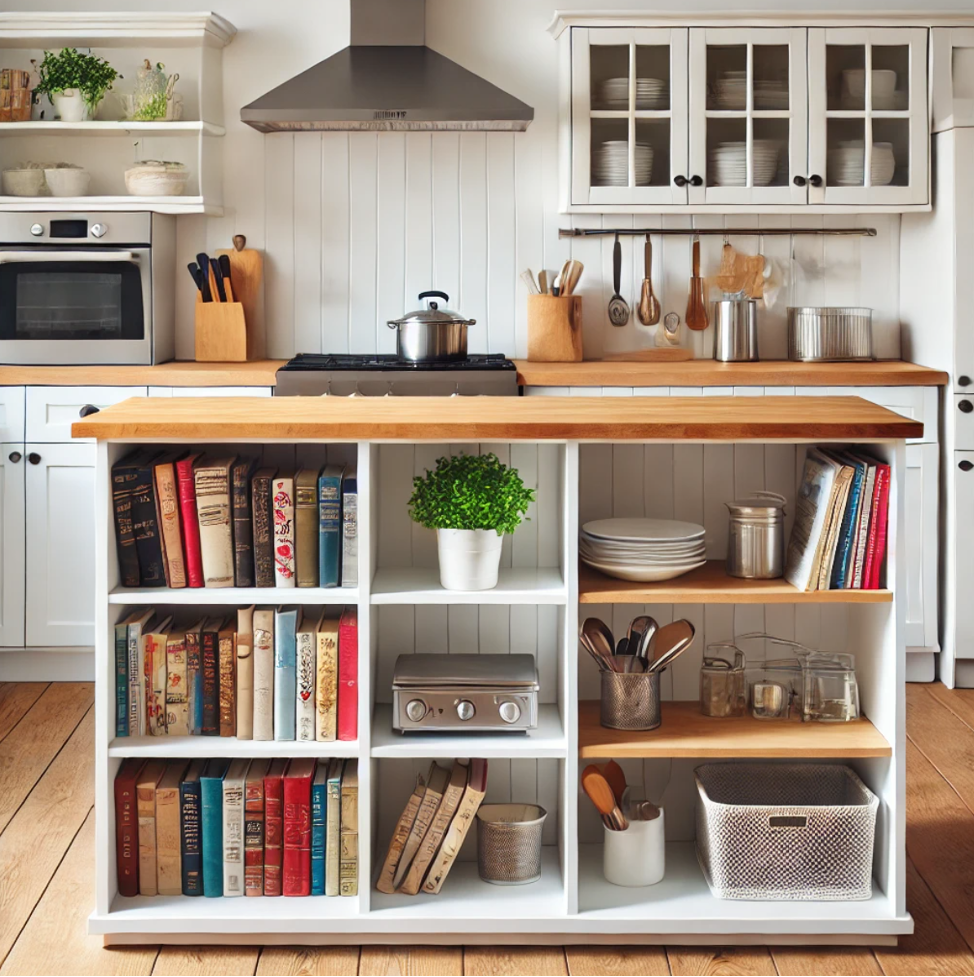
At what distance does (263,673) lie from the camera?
228cm

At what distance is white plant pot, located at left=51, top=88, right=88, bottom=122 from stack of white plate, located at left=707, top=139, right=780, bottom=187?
2.19m

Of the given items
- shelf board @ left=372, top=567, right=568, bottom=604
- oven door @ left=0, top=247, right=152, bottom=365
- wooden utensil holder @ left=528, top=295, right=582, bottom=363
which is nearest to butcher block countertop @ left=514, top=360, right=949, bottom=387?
wooden utensil holder @ left=528, top=295, right=582, bottom=363

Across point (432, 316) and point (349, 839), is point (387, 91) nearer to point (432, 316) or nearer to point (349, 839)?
point (432, 316)

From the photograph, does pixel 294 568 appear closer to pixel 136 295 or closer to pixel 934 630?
pixel 136 295

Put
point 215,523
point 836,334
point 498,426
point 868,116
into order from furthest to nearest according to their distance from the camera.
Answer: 1. point 836,334
2. point 868,116
3. point 215,523
4. point 498,426

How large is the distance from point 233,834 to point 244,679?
30cm

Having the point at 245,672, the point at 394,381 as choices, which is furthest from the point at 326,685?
the point at 394,381

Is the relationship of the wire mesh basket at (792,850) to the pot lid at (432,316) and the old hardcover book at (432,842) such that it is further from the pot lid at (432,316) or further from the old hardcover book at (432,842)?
the pot lid at (432,316)

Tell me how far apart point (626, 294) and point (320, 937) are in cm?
291

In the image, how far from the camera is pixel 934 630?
4078mm

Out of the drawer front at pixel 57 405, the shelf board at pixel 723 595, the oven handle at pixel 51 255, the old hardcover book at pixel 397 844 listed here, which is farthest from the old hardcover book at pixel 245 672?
the oven handle at pixel 51 255

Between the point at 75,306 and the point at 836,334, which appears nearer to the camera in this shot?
the point at 75,306

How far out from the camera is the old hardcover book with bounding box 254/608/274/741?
227 cm

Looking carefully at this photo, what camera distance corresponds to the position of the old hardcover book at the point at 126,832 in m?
2.32
